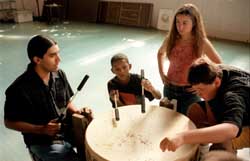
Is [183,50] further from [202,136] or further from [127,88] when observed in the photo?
[202,136]

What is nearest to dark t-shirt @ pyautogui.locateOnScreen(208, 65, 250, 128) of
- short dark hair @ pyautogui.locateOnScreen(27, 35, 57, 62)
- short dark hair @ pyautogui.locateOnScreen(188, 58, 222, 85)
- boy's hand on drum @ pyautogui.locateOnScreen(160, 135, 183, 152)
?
short dark hair @ pyautogui.locateOnScreen(188, 58, 222, 85)

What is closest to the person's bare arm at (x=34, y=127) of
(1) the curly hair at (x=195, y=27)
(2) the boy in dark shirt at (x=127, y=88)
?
(2) the boy in dark shirt at (x=127, y=88)

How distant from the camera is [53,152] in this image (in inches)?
63.9

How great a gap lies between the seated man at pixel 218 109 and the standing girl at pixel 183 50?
476 mm

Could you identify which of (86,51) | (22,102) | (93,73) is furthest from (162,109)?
(86,51)

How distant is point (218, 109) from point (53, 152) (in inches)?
37.3

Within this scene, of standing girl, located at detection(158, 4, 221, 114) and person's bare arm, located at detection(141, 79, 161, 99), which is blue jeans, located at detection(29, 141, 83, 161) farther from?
standing girl, located at detection(158, 4, 221, 114)

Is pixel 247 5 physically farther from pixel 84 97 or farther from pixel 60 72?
pixel 60 72

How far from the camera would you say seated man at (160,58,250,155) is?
4.08ft

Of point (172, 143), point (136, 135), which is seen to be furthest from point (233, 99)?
point (136, 135)

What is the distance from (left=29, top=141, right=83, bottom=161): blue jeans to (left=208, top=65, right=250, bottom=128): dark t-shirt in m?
0.85

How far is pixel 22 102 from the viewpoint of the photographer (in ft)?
5.23

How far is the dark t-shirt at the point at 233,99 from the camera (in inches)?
50.5

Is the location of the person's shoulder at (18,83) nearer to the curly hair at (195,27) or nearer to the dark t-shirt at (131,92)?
the dark t-shirt at (131,92)
